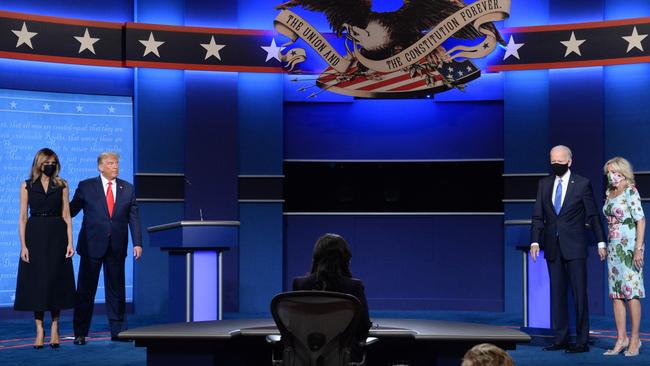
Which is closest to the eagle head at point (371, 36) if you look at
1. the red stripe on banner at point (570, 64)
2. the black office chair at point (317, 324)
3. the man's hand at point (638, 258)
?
the red stripe on banner at point (570, 64)

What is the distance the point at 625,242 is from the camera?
640 cm

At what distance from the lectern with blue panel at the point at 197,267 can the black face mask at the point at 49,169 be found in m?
0.92

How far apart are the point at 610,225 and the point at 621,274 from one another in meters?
0.35

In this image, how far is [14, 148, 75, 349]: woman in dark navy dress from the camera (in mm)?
6691

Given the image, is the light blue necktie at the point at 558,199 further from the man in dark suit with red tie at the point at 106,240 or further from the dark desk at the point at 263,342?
the man in dark suit with red tie at the point at 106,240

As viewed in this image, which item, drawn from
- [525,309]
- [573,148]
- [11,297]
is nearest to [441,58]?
[573,148]

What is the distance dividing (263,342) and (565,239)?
2735 millimetres

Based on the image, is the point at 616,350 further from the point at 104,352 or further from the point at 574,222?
the point at 104,352

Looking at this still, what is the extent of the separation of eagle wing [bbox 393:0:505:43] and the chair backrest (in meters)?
6.20

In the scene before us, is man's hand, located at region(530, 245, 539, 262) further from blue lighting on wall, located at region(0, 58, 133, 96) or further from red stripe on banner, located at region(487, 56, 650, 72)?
blue lighting on wall, located at region(0, 58, 133, 96)

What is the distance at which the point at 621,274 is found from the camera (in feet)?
21.1

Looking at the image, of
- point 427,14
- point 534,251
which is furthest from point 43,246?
point 427,14

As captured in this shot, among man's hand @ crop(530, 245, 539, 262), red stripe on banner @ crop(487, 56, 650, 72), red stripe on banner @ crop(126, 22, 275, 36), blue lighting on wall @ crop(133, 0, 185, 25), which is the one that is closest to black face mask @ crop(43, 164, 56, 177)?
red stripe on banner @ crop(126, 22, 275, 36)

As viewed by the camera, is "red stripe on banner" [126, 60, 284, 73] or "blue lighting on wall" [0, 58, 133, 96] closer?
"blue lighting on wall" [0, 58, 133, 96]
